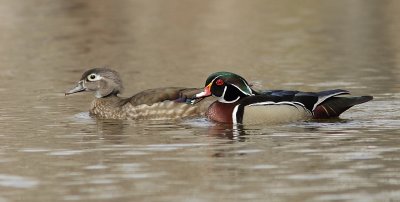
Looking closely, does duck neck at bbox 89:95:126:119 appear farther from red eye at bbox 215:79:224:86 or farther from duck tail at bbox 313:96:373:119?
duck tail at bbox 313:96:373:119

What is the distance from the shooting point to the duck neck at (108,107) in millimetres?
17781

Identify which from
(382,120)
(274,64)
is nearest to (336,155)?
(382,120)

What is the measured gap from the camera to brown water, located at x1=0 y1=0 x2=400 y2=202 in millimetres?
11734

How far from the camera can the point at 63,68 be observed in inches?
974

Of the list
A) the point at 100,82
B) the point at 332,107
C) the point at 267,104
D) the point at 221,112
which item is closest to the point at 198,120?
the point at 221,112

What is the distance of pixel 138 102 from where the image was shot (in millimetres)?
17484

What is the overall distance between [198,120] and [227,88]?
2.27ft

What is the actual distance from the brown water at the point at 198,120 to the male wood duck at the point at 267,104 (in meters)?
0.22

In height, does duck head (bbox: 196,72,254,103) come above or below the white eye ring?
below

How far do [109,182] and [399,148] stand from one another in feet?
10.9

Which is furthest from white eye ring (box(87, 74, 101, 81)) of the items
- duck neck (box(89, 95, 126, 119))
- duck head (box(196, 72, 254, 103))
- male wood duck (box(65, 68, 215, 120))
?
duck head (box(196, 72, 254, 103))

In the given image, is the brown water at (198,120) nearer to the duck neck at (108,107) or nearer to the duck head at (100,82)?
the duck neck at (108,107)

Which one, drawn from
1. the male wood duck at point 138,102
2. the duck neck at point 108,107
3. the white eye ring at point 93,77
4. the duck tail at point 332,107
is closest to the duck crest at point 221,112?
the male wood duck at point 138,102

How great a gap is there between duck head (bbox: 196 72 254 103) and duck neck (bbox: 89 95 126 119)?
62.1 inches
